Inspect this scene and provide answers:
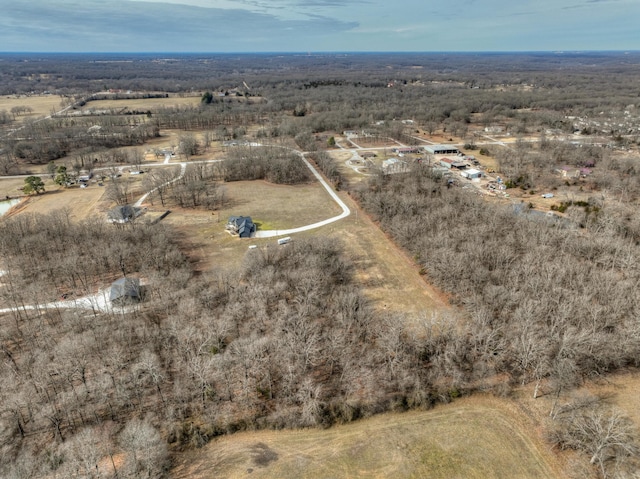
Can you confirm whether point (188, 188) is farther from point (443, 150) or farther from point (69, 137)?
point (443, 150)

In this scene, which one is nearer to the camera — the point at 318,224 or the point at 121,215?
the point at 121,215

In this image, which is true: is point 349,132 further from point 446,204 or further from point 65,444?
point 65,444

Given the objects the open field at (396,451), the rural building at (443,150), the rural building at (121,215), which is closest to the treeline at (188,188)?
the rural building at (121,215)

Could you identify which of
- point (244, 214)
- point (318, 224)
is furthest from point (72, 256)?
point (318, 224)

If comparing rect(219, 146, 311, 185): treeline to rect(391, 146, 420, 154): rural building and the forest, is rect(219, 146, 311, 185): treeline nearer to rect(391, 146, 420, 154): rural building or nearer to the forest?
the forest

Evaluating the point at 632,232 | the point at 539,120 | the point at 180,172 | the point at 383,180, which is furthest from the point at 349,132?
the point at 632,232

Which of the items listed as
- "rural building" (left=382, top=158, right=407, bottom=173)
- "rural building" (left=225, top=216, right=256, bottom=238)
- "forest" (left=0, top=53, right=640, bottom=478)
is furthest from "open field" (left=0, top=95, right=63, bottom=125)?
"rural building" (left=382, top=158, right=407, bottom=173)

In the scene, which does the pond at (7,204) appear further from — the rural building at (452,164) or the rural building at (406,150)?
the rural building at (452,164)
